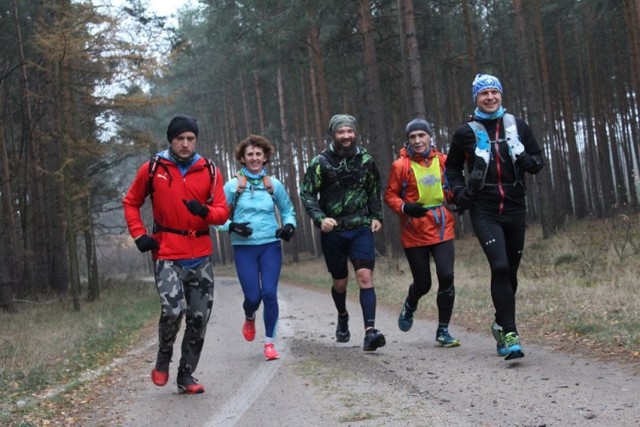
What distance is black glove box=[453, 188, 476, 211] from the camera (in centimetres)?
640

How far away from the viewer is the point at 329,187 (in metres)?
7.48

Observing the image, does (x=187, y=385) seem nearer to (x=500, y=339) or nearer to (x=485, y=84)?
(x=500, y=339)

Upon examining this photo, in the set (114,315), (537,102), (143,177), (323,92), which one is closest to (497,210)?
(143,177)

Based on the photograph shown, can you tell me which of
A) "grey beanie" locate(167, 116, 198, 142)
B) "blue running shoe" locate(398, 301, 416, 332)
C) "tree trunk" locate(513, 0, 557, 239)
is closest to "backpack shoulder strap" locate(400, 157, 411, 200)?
"blue running shoe" locate(398, 301, 416, 332)

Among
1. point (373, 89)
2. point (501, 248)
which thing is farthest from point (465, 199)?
point (373, 89)

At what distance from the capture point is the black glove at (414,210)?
7258 millimetres

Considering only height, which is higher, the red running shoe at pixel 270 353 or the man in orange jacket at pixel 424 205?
the man in orange jacket at pixel 424 205

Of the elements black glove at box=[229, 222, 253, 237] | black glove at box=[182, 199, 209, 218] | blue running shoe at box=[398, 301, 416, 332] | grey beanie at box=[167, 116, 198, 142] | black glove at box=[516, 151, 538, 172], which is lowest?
blue running shoe at box=[398, 301, 416, 332]

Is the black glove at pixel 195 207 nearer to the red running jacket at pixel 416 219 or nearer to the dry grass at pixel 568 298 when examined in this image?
the red running jacket at pixel 416 219

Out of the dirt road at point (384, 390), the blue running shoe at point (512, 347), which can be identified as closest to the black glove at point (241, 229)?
the dirt road at point (384, 390)

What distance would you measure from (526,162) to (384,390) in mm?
2217

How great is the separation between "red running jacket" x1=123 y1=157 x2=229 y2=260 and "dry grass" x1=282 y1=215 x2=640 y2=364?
3.40 meters

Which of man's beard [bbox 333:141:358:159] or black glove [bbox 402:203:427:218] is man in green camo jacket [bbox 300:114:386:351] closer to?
man's beard [bbox 333:141:358:159]

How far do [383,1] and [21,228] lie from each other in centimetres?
1477
